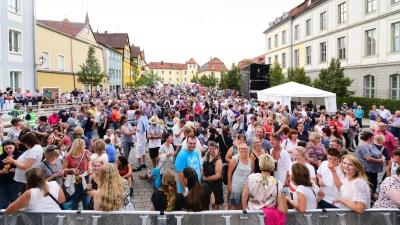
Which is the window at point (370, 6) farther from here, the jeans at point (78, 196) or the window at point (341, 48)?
the jeans at point (78, 196)

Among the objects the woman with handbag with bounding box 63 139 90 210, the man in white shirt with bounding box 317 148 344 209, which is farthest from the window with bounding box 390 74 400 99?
the woman with handbag with bounding box 63 139 90 210

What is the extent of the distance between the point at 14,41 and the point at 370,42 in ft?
98.2

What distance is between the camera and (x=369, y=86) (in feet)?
88.9

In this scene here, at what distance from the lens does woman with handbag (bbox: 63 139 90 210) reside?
18.0 feet

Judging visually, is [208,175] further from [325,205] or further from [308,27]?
[308,27]

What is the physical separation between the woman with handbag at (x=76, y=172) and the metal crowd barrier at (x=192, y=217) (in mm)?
1727

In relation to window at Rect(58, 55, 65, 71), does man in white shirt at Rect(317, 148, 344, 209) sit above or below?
below

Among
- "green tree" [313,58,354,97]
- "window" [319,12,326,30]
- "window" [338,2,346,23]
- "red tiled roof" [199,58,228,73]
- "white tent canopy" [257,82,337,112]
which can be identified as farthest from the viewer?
"red tiled roof" [199,58,228,73]

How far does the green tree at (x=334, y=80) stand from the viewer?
26281 mm

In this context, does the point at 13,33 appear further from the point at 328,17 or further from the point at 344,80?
the point at 328,17

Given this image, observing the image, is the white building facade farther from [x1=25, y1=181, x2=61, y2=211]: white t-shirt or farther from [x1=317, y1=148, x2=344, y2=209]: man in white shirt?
[x1=25, y1=181, x2=61, y2=211]: white t-shirt

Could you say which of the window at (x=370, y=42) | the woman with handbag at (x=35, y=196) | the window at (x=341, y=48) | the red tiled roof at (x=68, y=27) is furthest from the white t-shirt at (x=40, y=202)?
the red tiled roof at (x=68, y=27)

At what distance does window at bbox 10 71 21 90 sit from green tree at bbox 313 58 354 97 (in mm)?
25358

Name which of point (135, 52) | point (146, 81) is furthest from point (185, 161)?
point (135, 52)
